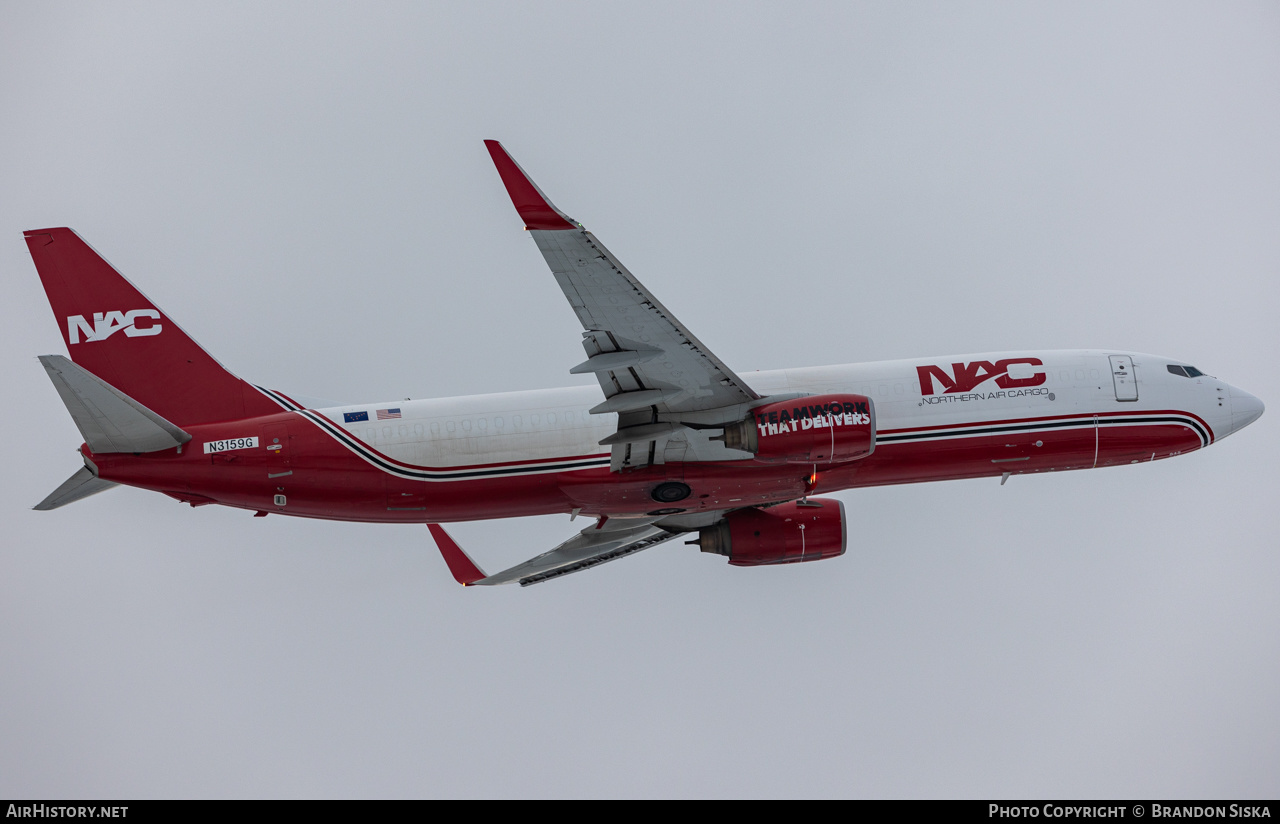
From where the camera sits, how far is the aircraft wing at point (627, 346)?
891 inches

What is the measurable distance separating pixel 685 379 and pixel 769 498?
4.91 meters

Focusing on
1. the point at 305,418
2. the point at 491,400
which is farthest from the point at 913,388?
the point at 305,418

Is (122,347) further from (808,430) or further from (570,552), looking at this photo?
(808,430)

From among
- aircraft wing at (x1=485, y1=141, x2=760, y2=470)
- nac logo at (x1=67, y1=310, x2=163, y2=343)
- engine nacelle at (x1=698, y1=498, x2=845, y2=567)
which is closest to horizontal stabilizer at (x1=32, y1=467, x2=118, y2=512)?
nac logo at (x1=67, y1=310, x2=163, y2=343)

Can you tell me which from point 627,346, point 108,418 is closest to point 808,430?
point 627,346

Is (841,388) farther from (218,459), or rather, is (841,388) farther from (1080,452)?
(218,459)

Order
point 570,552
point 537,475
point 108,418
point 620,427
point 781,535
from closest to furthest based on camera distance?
1. point 108,418
2. point 620,427
3. point 537,475
4. point 781,535
5. point 570,552

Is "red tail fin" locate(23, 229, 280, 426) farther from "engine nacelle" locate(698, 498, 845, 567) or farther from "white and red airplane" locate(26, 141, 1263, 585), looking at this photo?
"engine nacelle" locate(698, 498, 845, 567)

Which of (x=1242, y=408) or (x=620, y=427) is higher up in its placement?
(x=620, y=427)

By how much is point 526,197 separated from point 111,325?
14065mm

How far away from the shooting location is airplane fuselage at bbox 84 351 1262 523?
28.6 meters

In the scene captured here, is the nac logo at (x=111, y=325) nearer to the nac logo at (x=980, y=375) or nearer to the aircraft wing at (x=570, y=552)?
the aircraft wing at (x=570, y=552)

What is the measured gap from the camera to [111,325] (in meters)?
30.2

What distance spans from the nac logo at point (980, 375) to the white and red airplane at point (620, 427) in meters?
0.06
